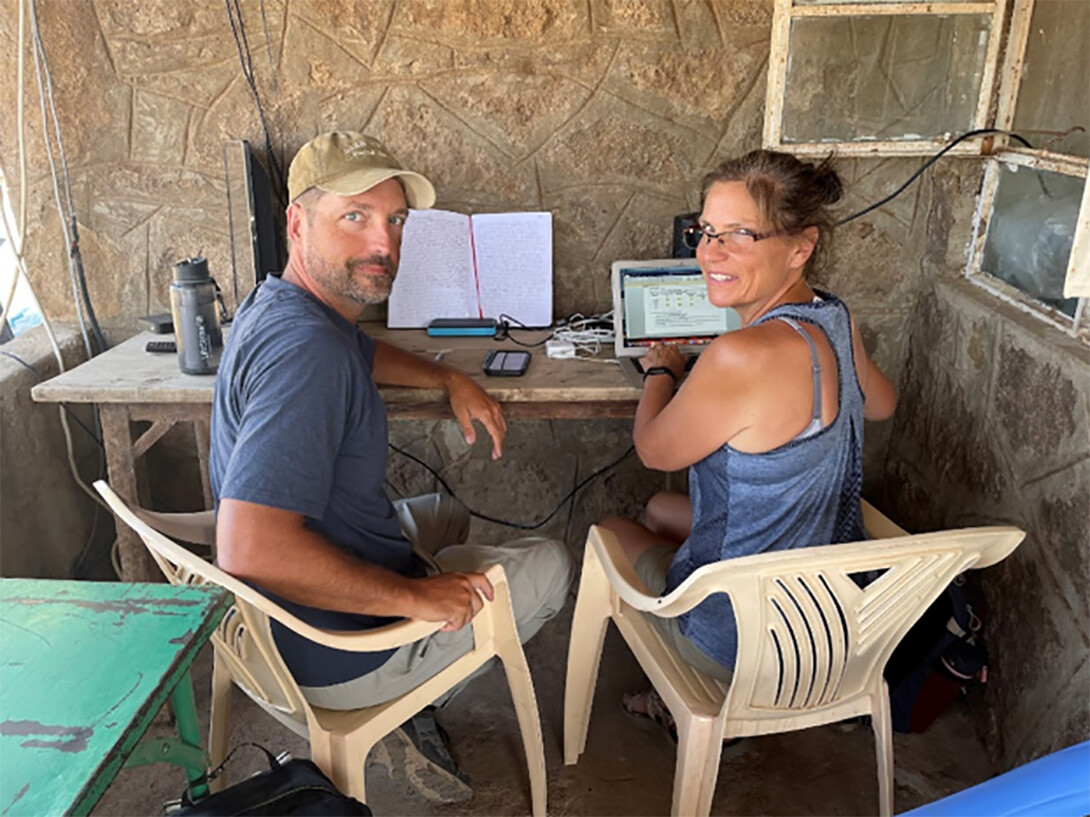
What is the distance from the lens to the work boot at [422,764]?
5.98 ft

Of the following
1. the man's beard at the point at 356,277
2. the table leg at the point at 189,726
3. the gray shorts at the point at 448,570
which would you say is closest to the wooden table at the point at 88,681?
the table leg at the point at 189,726

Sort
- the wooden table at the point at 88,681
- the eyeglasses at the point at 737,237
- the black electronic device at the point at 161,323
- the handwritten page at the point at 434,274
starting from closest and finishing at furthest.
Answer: the wooden table at the point at 88,681
the eyeglasses at the point at 737,237
the black electronic device at the point at 161,323
the handwritten page at the point at 434,274

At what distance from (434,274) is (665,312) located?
26.4 inches

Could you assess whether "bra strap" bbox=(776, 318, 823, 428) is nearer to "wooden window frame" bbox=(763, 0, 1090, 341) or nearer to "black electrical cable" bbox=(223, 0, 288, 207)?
"wooden window frame" bbox=(763, 0, 1090, 341)

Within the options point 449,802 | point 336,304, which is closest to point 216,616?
point 336,304

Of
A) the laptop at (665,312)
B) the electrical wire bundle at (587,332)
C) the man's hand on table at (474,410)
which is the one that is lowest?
the man's hand on table at (474,410)

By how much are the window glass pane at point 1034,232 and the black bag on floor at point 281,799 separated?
1.76 metres

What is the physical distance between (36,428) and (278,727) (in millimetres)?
1005

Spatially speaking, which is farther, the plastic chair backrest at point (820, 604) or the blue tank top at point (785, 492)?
the blue tank top at point (785, 492)

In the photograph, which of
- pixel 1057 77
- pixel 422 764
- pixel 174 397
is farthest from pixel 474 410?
pixel 1057 77

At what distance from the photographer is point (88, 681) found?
0.92 m

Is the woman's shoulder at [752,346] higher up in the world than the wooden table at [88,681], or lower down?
higher up

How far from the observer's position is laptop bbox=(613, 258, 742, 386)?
2086 millimetres

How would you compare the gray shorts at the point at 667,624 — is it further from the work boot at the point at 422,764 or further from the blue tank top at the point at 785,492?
the work boot at the point at 422,764
